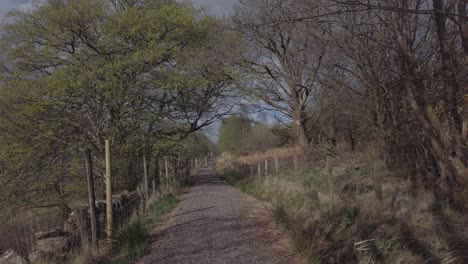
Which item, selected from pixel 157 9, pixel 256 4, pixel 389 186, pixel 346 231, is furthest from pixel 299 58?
pixel 346 231

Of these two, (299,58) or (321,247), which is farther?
(299,58)

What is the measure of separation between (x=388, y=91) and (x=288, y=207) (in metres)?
5.08

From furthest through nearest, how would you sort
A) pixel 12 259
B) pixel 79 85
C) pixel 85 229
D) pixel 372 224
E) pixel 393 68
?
pixel 79 85, pixel 393 68, pixel 372 224, pixel 12 259, pixel 85 229

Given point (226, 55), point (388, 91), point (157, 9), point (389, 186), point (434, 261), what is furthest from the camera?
point (226, 55)

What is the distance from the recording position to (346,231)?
688 centimetres

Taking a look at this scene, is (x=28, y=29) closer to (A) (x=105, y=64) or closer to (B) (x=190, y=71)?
(A) (x=105, y=64)

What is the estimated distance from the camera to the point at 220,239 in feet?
24.0

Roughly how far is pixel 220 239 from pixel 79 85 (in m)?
11.3

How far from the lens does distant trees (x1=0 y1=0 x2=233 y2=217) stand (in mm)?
16875

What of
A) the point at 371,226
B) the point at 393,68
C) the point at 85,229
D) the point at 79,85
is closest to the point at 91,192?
the point at 85,229

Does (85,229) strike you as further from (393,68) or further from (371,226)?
(393,68)

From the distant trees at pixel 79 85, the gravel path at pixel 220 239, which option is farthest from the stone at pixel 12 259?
the distant trees at pixel 79 85

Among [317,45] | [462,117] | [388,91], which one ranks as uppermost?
[317,45]

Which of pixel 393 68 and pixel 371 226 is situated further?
pixel 393 68
